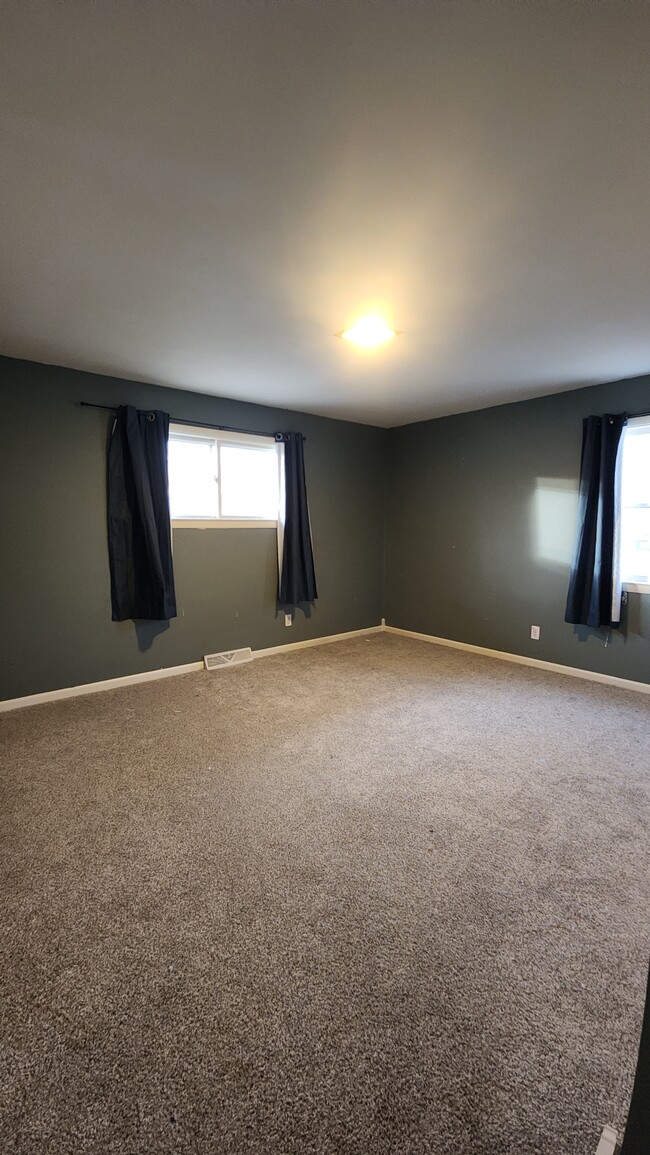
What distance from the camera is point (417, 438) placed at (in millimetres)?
5043

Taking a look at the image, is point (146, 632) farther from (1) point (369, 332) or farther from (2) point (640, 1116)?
(2) point (640, 1116)

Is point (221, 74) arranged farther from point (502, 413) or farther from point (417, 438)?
point (417, 438)

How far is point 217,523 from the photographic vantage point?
4.07 m

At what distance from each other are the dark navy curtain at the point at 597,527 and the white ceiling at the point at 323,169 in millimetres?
1019

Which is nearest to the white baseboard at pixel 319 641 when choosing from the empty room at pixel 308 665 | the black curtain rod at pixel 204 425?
the empty room at pixel 308 665

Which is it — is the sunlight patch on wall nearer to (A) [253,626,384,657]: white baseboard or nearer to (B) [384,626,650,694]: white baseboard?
(B) [384,626,650,694]: white baseboard

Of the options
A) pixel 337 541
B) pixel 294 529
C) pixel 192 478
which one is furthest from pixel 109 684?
pixel 337 541

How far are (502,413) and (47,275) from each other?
11.9 feet

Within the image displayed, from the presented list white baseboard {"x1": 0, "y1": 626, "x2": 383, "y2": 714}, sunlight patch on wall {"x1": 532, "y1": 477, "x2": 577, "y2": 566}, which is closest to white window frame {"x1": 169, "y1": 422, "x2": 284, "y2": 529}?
white baseboard {"x1": 0, "y1": 626, "x2": 383, "y2": 714}

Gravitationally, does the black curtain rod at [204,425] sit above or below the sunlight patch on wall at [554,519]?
above

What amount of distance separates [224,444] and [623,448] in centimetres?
319

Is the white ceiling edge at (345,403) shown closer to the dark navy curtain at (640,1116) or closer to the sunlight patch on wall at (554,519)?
the sunlight patch on wall at (554,519)

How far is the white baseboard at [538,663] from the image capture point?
3599mm

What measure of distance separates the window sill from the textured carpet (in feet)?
5.74
